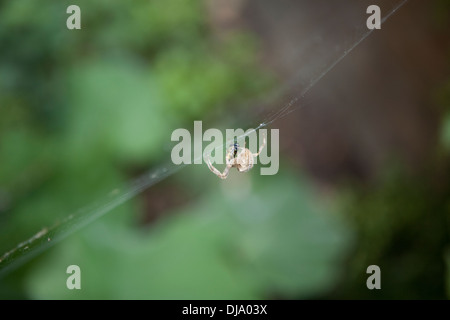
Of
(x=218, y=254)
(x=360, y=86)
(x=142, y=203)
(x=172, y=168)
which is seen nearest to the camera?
(x=172, y=168)

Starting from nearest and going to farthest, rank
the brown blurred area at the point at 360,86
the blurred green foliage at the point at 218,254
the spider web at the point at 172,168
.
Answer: the spider web at the point at 172,168
the blurred green foliage at the point at 218,254
the brown blurred area at the point at 360,86

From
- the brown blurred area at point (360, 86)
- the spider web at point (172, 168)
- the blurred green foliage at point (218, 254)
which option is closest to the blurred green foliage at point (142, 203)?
the blurred green foliage at point (218, 254)

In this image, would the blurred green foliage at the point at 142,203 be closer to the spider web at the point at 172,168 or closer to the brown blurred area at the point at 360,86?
the spider web at the point at 172,168

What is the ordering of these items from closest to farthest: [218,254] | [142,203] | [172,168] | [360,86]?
[172,168], [218,254], [142,203], [360,86]

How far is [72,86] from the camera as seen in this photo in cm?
225

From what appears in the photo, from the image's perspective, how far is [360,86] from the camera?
10.0 feet

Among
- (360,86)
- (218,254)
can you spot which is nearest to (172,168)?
(218,254)

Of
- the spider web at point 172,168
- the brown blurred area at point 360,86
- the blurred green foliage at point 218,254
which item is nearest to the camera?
the spider web at point 172,168

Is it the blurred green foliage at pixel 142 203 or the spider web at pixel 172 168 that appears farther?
the blurred green foliage at pixel 142 203

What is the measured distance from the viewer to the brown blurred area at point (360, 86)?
239 cm

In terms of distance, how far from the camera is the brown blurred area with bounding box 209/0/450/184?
2393 millimetres

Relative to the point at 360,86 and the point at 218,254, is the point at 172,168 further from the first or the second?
the point at 360,86
